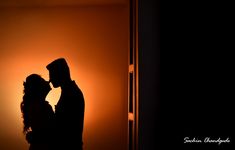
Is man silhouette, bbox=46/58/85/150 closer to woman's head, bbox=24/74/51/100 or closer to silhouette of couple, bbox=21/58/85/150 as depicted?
silhouette of couple, bbox=21/58/85/150

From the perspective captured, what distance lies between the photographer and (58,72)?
8.66ft

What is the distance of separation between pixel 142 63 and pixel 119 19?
63.1 inches

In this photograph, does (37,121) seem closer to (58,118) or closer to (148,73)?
(58,118)

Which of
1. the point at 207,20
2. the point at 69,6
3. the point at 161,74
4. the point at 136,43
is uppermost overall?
the point at 69,6

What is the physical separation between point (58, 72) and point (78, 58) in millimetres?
1604

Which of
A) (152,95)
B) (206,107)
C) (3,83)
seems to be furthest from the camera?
(3,83)

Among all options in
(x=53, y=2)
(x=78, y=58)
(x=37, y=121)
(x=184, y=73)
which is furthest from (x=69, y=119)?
(x=53, y=2)

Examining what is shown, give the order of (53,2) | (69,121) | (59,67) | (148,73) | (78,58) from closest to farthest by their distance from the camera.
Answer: (69,121) → (59,67) → (148,73) → (53,2) → (78,58)

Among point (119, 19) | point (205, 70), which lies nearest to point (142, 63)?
point (205, 70)

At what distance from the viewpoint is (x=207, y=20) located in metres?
2.63

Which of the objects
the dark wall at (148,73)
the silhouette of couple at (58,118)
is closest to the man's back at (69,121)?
the silhouette of couple at (58,118)

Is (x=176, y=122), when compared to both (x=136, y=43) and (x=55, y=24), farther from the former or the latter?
(x=55, y=24)

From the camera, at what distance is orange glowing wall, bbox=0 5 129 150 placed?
414 centimetres

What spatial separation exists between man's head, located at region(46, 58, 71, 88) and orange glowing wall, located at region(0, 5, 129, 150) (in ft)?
5.01
